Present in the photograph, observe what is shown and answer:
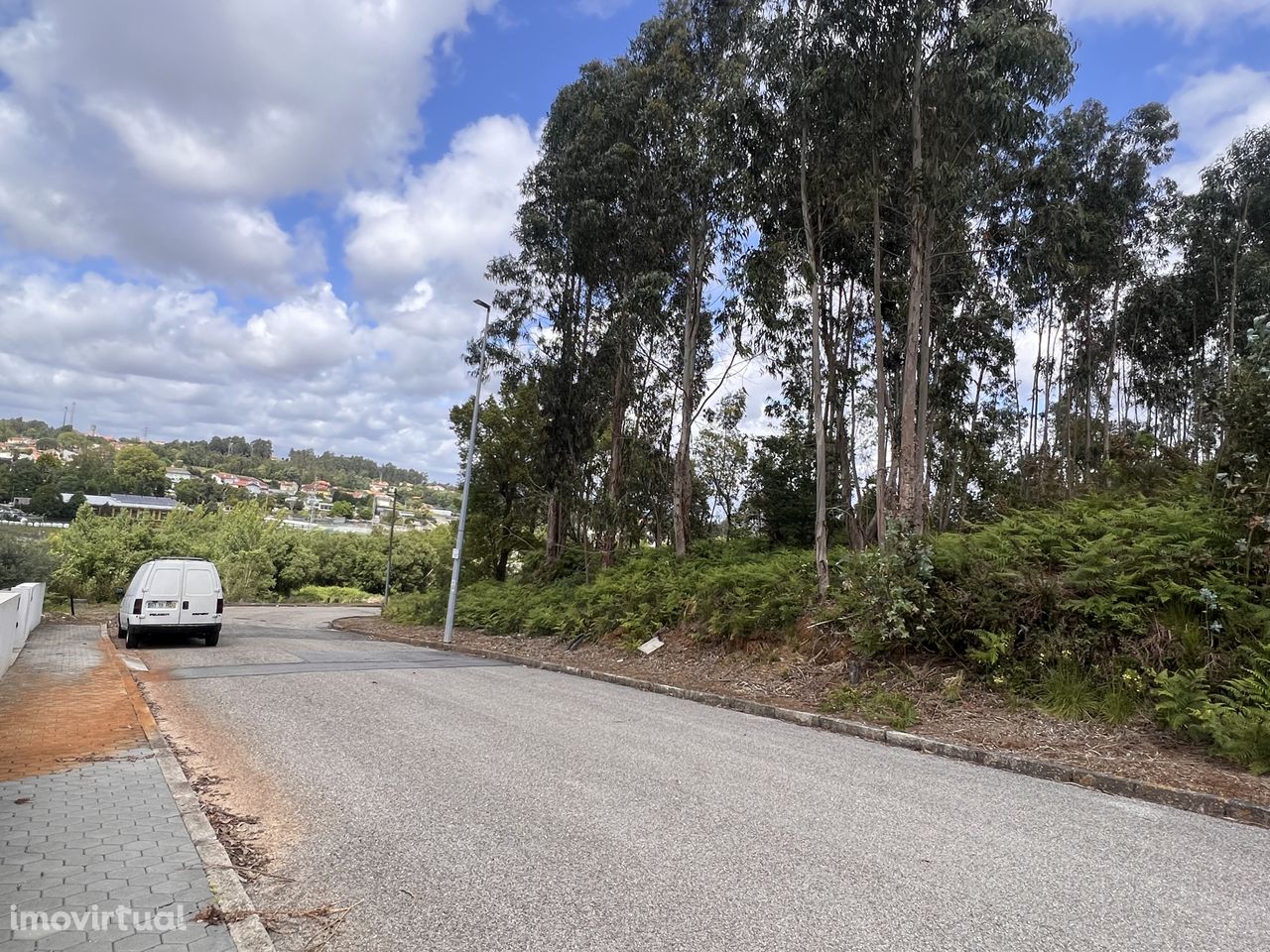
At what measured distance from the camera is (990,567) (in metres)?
9.71

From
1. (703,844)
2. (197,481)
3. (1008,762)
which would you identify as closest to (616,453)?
(1008,762)

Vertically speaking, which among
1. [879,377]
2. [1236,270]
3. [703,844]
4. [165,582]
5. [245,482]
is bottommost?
[703,844]

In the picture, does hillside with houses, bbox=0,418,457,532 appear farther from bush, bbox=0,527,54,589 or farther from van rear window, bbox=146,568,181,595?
van rear window, bbox=146,568,181,595

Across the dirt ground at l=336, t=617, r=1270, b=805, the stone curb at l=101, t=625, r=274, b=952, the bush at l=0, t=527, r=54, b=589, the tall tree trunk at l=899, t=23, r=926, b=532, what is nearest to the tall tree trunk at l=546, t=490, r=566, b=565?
the dirt ground at l=336, t=617, r=1270, b=805

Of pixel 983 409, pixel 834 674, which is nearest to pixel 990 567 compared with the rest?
pixel 834 674

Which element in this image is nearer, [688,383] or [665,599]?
[665,599]

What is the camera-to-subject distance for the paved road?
3.29 m

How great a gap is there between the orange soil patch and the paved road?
0.73m

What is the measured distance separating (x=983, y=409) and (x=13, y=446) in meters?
161

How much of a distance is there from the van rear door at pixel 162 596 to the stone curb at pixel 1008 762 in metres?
10.7

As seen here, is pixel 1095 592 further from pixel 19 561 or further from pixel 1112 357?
pixel 19 561

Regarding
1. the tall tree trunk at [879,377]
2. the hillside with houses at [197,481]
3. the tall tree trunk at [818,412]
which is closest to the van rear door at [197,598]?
the tall tree trunk at [818,412]

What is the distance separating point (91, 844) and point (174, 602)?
1335 cm

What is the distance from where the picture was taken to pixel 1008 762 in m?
6.84
